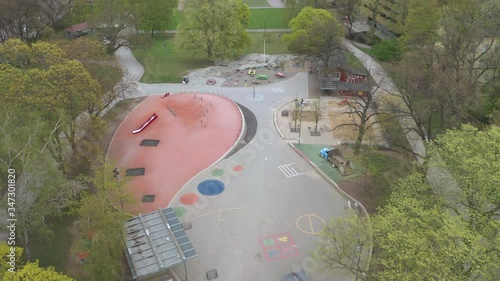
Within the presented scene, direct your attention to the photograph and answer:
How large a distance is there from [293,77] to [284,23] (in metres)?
30.0

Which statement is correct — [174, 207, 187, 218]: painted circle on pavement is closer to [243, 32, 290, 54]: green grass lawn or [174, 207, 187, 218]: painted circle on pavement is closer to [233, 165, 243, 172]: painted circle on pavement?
[233, 165, 243, 172]: painted circle on pavement

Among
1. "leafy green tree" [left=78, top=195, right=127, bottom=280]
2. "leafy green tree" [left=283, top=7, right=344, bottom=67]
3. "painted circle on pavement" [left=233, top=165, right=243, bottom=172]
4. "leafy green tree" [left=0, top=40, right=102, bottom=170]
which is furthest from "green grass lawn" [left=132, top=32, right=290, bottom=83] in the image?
"leafy green tree" [left=78, top=195, right=127, bottom=280]

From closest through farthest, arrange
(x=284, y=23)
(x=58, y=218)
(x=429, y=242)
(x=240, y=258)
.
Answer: (x=429, y=242) → (x=240, y=258) → (x=58, y=218) → (x=284, y=23)

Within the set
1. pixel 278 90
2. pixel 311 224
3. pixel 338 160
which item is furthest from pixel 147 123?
pixel 311 224

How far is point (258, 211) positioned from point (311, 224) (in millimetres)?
5166

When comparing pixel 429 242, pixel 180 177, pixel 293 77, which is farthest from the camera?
pixel 293 77

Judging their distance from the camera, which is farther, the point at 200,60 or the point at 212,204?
the point at 200,60

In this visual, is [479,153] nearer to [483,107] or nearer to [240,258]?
[240,258]

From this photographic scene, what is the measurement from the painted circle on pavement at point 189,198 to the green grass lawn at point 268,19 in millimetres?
60972

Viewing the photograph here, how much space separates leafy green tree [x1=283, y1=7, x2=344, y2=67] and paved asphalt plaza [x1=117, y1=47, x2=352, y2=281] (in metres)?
21.1

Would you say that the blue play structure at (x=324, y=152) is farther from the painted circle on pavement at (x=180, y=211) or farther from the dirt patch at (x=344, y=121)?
the painted circle on pavement at (x=180, y=211)

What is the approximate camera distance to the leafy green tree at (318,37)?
64.5m

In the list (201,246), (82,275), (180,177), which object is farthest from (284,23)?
(82,275)

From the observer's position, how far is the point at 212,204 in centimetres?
3916
